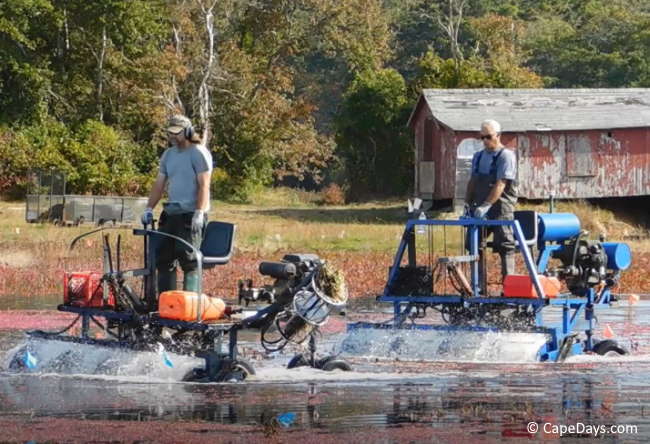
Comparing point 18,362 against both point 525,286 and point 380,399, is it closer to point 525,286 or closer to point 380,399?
point 380,399

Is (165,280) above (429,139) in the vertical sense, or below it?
below

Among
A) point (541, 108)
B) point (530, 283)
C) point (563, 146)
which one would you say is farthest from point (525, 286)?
point (541, 108)

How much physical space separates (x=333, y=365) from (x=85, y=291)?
96.1 inches

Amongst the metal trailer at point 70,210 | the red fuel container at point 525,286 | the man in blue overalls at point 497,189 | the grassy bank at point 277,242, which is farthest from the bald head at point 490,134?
the metal trailer at point 70,210

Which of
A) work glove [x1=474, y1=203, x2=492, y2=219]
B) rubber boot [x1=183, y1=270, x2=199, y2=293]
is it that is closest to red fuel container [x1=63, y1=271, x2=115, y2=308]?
rubber boot [x1=183, y1=270, x2=199, y2=293]

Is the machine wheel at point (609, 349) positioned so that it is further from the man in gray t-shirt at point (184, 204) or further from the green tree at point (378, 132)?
the green tree at point (378, 132)

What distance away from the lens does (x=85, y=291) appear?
551 inches

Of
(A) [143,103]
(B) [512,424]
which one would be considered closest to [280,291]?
(B) [512,424]

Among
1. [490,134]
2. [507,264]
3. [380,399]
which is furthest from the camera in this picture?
[490,134]

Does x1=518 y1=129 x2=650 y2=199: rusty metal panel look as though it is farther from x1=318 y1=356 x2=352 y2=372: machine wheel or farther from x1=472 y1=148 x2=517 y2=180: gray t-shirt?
x1=318 y1=356 x2=352 y2=372: machine wheel

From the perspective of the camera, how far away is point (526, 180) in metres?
49.5

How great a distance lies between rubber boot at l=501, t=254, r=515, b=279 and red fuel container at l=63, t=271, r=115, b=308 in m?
4.31

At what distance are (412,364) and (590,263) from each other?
2.28 m

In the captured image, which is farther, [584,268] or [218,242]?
[584,268]
